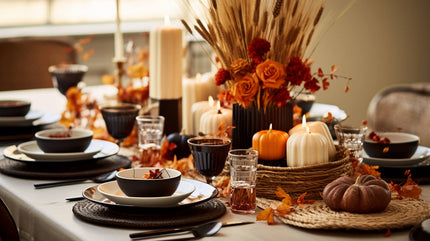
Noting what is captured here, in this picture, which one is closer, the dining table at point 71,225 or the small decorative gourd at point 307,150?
the dining table at point 71,225

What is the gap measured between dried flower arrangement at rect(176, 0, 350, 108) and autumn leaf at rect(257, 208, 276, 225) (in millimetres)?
352

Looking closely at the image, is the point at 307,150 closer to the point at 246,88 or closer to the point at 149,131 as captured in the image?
the point at 246,88

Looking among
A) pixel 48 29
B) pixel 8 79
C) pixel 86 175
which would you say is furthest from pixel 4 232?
pixel 48 29

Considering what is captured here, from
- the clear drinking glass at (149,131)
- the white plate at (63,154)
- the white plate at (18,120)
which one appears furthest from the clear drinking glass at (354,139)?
the white plate at (18,120)

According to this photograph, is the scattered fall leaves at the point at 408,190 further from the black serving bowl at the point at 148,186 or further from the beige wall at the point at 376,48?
the beige wall at the point at 376,48

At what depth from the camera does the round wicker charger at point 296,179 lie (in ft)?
4.04

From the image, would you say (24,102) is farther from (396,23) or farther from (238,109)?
(396,23)

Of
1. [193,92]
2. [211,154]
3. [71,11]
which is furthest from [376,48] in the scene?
[71,11]

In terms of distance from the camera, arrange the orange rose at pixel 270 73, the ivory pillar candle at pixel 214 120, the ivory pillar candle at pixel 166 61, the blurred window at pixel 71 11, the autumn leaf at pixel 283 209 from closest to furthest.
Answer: the autumn leaf at pixel 283 209, the orange rose at pixel 270 73, the ivory pillar candle at pixel 214 120, the ivory pillar candle at pixel 166 61, the blurred window at pixel 71 11

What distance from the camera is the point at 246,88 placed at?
54.2 inches

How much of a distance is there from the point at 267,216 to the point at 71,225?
14.1 inches

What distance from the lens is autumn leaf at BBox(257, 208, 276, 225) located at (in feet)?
3.55

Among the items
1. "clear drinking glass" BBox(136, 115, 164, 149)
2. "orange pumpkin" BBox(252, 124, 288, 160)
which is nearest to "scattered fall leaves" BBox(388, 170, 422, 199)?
"orange pumpkin" BBox(252, 124, 288, 160)

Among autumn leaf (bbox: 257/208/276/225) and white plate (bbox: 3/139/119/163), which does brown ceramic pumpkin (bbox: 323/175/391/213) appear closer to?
autumn leaf (bbox: 257/208/276/225)
